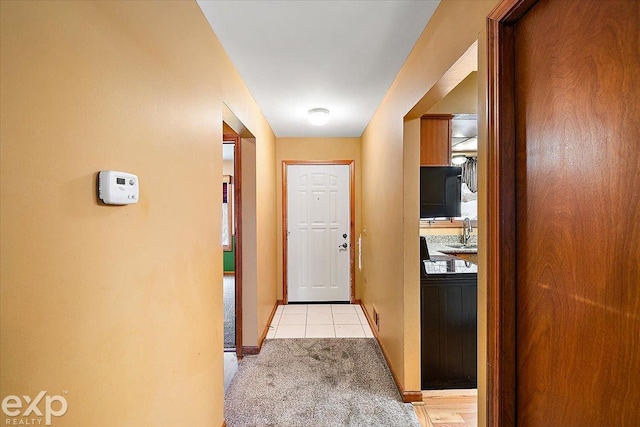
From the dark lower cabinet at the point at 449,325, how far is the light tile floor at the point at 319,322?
105 centimetres

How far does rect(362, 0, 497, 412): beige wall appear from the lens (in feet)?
4.60

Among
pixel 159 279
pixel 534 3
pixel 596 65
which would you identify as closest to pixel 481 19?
pixel 534 3

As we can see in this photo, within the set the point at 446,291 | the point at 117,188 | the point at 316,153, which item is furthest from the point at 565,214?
the point at 316,153

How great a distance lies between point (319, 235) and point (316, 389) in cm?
234

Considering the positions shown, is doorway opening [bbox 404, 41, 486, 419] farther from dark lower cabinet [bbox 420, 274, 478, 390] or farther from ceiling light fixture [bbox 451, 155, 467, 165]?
ceiling light fixture [bbox 451, 155, 467, 165]

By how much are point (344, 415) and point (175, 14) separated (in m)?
2.40

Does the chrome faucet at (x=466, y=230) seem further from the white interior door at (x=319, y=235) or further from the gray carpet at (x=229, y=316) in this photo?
the gray carpet at (x=229, y=316)

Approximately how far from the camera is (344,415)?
2021 mm

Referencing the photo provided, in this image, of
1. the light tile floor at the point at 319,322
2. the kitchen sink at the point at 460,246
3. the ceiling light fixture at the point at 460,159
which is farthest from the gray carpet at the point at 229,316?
the ceiling light fixture at the point at 460,159

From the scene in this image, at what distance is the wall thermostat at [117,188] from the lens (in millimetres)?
814

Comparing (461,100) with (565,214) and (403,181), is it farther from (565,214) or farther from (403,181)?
(565,214)

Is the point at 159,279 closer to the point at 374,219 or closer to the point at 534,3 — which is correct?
the point at 534,3

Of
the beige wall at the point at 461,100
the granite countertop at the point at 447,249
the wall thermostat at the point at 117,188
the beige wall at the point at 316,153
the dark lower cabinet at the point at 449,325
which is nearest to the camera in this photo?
the wall thermostat at the point at 117,188

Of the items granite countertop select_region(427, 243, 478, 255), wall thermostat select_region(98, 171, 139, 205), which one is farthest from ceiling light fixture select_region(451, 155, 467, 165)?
wall thermostat select_region(98, 171, 139, 205)
